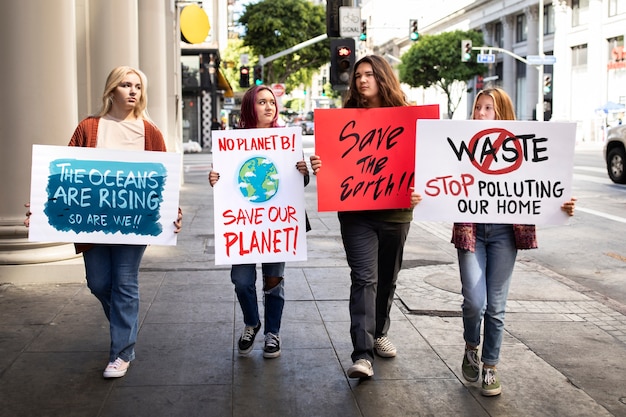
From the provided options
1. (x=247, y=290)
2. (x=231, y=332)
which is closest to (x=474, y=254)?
(x=247, y=290)

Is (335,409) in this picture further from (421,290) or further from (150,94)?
(150,94)

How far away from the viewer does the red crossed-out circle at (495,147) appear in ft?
16.6

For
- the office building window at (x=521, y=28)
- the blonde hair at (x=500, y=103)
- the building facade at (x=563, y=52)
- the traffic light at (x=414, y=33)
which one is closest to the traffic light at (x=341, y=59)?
the blonde hair at (x=500, y=103)

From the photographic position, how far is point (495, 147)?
5.11 m

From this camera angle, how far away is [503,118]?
5121 mm

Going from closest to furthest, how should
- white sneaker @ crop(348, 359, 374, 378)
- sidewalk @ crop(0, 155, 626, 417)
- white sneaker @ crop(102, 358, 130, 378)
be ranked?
sidewalk @ crop(0, 155, 626, 417) → white sneaker @ crop(348, 359, 374, 378) → white sneaker @ crop(102, 358, 130, 378)

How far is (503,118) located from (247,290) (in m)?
2.04

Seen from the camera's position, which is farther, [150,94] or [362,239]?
[150,94]

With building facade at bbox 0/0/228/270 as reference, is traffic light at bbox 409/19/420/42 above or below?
above

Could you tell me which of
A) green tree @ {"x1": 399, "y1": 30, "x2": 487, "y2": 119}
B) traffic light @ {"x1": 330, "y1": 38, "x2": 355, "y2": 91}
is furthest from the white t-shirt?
green tree @ {"x1": 399, "y1": 30, "x2": 487, "y2": 119}

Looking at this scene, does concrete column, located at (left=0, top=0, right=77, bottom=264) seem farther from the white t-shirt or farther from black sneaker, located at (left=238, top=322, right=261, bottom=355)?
black sneaker, located at (left=238, top=322, right=261, bottom=355)

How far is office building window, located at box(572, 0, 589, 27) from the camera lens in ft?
189

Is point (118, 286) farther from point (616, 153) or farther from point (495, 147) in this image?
point (616, 153)

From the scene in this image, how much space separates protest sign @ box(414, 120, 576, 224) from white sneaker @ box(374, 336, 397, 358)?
1046mm
